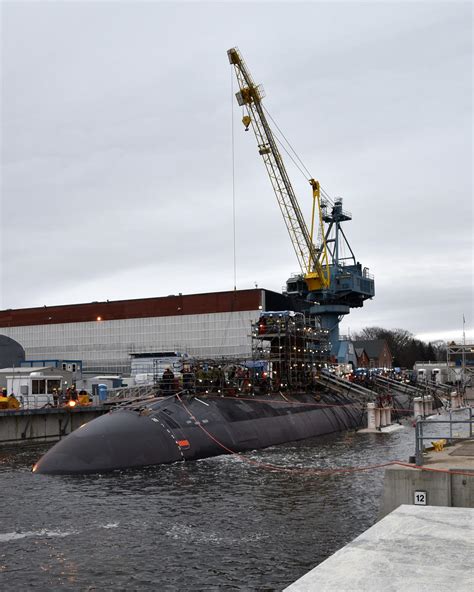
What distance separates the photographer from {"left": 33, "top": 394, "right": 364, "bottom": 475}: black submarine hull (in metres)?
27.0

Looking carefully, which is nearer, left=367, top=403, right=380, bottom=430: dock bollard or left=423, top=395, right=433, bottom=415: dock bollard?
left=367, top=403, right=380, bottom=430: dock bollard

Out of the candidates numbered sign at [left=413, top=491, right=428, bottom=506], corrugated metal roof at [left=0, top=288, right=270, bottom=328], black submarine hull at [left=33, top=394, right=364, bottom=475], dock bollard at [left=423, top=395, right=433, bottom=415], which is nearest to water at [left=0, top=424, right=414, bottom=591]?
black submarine hull at [left=33, top=394, right=364, bottom=475]

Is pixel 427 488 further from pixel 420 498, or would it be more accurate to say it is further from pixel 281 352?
pixel 281 352

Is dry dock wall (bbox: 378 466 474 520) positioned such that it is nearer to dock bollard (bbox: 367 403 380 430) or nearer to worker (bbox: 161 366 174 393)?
worker (bbox: 161 366 174 393)

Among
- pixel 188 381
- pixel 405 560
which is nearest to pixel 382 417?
pixel 188 381

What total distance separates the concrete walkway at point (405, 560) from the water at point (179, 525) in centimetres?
274

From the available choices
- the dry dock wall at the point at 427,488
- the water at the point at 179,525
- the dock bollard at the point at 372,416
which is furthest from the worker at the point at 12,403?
the dry dock wall at the point at 427,488

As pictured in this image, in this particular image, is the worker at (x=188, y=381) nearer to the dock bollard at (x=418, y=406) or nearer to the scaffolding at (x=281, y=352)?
the scaffolding at (x=281, y=352)

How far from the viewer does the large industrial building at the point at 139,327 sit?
85750 mm

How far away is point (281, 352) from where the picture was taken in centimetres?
4616

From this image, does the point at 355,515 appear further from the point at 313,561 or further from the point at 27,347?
the point at 27,347

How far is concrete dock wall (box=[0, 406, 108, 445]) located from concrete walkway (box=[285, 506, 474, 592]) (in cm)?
3597

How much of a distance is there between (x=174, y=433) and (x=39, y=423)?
2052cm

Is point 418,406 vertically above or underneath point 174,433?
underneath
